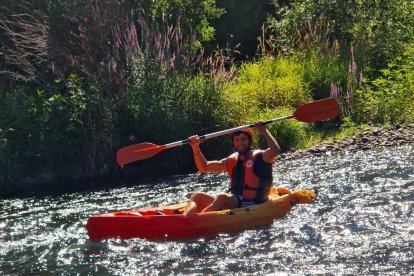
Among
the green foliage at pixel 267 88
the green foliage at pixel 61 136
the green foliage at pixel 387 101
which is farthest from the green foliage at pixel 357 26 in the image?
the green foliage at pixel 61 136

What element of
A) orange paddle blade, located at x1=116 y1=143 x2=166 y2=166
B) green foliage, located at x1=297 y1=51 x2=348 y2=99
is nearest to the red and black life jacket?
orange paddle blade, located at x1=116 y1=143 x2=166 y2=166

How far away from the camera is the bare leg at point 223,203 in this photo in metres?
9.96

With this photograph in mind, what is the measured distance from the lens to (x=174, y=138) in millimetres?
13461

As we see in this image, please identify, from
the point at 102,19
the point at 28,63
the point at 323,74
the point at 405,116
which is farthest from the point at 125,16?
the point at 405,116

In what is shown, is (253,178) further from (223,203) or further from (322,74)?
(322,74)

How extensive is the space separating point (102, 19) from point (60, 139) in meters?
2.06

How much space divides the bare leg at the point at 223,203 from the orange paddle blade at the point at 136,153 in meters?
1.24

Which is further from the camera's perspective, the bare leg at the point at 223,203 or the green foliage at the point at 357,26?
the green foliage at the point at 357,26

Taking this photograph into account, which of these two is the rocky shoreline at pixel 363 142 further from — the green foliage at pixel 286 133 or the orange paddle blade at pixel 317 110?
the orange paddle blade at pixel 317 110

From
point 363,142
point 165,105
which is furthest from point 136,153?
point 363,142

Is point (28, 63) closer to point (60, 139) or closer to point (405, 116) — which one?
point (60, 139)

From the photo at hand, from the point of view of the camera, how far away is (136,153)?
10922 millimetres

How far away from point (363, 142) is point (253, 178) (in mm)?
4292

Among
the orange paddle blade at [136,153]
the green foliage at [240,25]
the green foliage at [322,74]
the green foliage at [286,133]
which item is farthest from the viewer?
the green foliage at [240,25]
